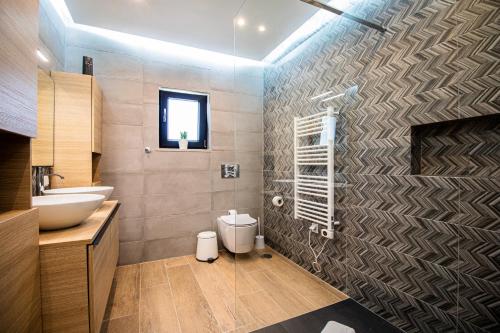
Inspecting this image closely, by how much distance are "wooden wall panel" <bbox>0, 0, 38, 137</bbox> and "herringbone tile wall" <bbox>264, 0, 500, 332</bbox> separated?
6.06 ft

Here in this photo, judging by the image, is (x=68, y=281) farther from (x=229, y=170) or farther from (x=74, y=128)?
(x=229, y=170)

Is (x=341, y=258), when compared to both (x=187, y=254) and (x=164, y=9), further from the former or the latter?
(x=164, y=9)

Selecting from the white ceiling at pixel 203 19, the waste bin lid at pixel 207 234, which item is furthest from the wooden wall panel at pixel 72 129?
the waste bin lid at pixel 207 234

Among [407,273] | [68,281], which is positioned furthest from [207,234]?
[407,273]

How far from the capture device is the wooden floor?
1586 mm

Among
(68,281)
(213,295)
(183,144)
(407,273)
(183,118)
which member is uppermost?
(183,118)

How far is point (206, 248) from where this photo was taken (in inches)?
100

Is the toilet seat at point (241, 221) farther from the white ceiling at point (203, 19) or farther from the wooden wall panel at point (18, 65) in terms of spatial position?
the wooden wall panel at point (18, 65)

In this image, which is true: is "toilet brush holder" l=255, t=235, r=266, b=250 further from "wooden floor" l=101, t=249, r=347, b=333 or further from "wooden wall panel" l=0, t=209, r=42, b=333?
"wooden wall panel" l=0, t=209, r=42, b=333

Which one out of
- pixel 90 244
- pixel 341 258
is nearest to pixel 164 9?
pixel 90 244

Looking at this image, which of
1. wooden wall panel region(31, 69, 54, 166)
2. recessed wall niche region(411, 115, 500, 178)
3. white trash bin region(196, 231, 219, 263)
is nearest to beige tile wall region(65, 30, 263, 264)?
white trash bin region(196, 231, 219, 263)

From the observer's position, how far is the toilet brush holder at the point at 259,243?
94.8 inches

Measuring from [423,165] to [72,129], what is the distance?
2555 mm

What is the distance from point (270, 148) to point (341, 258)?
3.94ft
